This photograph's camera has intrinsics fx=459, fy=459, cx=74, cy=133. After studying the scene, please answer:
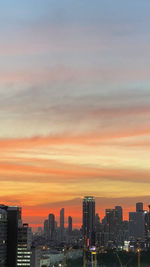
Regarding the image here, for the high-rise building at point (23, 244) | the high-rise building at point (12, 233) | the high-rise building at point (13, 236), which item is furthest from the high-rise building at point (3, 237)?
the high-rise building at point (23, 244)

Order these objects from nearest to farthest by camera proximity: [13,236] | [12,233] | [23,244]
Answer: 1. [12,233]
2. [13,236]
3. [23,244]

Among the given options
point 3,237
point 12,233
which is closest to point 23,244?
point 12,233

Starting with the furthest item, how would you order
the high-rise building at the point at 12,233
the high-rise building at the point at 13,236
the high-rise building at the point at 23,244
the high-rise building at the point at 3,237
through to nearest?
the high-rise building at the point at 23,244 < the high-rise building at the point at 12,233 < the high-rise building at the point at 13,236 < the high-rise building at the point at 3,237

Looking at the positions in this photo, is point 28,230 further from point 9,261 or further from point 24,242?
point 9,261

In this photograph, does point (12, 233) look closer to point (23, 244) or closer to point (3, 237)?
point (3, 237)

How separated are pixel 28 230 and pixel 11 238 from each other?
1060cm

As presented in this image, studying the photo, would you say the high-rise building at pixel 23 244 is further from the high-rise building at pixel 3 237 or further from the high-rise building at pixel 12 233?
the high-rise building at pixel 3 237

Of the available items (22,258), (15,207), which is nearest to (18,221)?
(15,207)

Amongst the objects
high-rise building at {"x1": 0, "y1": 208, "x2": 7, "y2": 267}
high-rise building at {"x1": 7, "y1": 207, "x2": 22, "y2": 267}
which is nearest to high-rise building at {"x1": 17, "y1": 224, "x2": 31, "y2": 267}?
high-rise building at {"x1": 7, "y1": 207, "x2": 22, "y2": 267}

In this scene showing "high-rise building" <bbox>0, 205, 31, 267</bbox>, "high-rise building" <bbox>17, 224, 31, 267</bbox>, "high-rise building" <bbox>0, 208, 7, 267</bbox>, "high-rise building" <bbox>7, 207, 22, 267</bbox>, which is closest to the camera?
"high-rise building" <bbox>0, 208, 7, 267</bbox>

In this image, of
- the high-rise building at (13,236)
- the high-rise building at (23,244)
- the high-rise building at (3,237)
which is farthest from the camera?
the high-rise building at (23,244)

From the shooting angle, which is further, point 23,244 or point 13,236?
point 23,244

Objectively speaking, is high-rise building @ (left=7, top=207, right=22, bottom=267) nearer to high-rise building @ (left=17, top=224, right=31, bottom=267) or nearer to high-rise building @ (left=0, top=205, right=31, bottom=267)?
high-rise building @ (left=0, top=205, right=31, bottom=267)

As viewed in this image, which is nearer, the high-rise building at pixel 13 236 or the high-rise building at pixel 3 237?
the high-rise building at pixel 3 237
